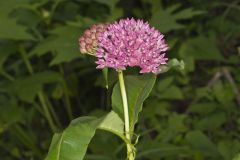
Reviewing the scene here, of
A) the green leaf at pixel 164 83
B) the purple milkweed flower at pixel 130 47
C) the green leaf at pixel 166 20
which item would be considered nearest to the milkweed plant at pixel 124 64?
the purple milkweed flower at pixel 130 47

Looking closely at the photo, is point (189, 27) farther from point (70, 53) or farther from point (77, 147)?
point (77, 147)

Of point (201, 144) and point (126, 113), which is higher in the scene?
point (126, 113)

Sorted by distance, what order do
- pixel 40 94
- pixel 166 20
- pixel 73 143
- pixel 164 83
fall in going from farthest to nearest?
pixel 40 94 → pixel 164 83 → pixel 166 20 → pixel 73 143

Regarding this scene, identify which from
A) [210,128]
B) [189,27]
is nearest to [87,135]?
[210,128]

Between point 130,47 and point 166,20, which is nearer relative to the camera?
point 130,47

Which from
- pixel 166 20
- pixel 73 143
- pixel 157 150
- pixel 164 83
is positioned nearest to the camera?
pixel 73 143

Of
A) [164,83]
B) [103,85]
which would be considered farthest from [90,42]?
[164,83]

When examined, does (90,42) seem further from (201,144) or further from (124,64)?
(201,144)

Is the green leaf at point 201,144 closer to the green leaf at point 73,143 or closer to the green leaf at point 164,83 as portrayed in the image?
the green leaf at point 164,83
